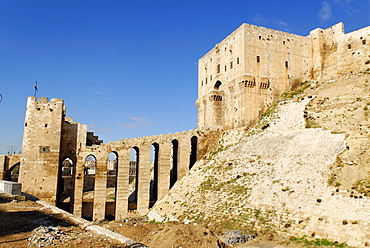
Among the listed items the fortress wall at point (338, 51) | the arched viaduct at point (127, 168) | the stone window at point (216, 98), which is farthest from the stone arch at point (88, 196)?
the fortress wall at point (338, 51)

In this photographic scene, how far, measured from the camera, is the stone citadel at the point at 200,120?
26984mm

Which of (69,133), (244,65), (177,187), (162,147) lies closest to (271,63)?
(244,65)

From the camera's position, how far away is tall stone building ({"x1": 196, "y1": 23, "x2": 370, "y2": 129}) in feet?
101

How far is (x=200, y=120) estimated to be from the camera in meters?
37.6

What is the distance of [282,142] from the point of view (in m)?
22.5

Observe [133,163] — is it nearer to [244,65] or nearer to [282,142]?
[244,65]

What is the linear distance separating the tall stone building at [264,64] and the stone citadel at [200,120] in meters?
0.10

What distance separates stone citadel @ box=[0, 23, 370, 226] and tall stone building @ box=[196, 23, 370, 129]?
0.10m

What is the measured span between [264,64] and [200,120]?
34.7 feet

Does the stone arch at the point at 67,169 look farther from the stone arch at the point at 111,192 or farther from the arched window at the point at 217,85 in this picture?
the arched window at the point at 217,85

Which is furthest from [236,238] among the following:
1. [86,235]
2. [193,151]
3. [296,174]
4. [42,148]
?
[42,148]

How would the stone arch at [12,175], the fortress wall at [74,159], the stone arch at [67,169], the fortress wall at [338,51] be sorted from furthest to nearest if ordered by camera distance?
the stone arch at [67,169] < the fortress wall at [338,51] < the stone arch at [12,175] < the fortress wall at [74,159]

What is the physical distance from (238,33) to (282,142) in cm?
1442

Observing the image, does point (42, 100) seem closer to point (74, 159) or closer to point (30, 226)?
point (74, 159)
